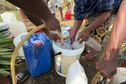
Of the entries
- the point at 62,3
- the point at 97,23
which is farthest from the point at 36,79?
the point at 62,3

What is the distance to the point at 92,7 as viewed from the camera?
245 cm

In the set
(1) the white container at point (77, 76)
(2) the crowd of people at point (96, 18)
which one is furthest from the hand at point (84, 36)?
(1) the white container at point (77, 76)

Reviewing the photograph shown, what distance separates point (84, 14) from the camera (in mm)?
2557

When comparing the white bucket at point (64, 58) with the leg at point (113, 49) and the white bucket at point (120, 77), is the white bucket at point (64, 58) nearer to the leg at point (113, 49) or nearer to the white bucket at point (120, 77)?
the white bucket at point (120, 77)

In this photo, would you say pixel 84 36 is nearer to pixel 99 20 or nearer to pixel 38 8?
pixel 99 20

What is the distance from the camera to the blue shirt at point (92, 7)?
7.56 ft

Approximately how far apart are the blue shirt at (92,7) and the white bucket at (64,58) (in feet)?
1.41

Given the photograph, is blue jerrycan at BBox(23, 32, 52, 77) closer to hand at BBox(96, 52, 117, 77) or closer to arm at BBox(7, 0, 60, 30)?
arm at BBox(7, 0, 60, 30)

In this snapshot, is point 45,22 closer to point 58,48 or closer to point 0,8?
point 58,48

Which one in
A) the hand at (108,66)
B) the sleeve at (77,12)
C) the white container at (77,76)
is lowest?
the white container at (77,76)

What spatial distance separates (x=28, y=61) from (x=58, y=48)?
1.43 feet

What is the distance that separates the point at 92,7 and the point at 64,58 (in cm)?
66

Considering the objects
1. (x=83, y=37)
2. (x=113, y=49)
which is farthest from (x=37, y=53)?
(x=113, y=49)

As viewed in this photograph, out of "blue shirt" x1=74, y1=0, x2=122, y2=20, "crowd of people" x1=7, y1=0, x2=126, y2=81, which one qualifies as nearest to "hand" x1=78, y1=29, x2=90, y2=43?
"crowd of people" x1=7, y1=0, x2=126, y2=81
